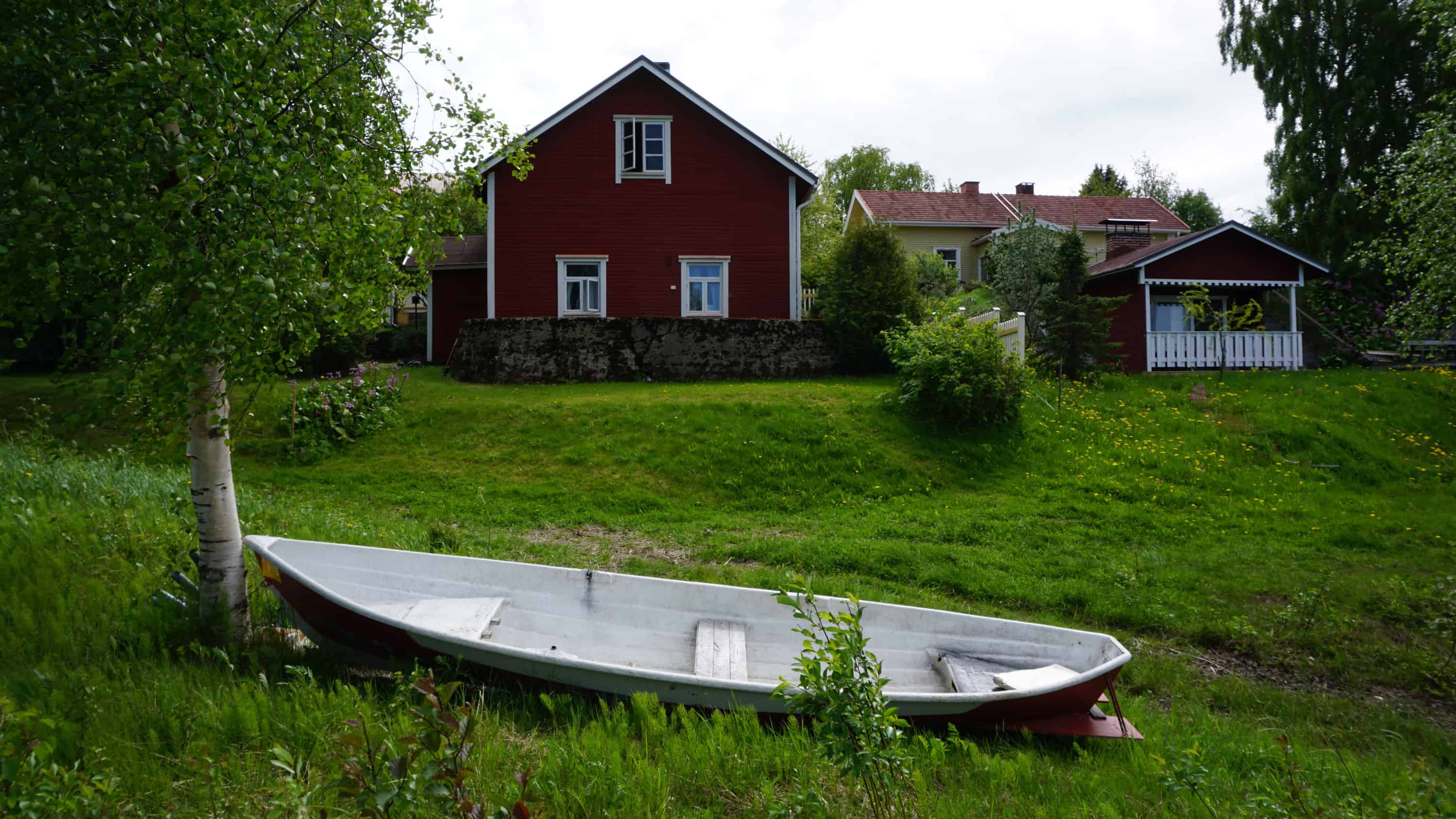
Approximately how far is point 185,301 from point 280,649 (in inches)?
92.6

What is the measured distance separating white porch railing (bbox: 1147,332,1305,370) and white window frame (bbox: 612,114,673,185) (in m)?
13.4

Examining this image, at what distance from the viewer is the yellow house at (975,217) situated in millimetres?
35281

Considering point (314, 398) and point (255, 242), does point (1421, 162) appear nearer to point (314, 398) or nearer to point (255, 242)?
point (255, 242)

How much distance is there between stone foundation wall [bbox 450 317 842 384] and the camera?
18047 mm

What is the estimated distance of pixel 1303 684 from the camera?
20.1 ft

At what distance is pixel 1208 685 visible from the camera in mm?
5914

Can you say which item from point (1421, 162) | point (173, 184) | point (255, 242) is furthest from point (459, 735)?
point (1421, 162)

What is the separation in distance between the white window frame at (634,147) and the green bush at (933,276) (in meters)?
8.16

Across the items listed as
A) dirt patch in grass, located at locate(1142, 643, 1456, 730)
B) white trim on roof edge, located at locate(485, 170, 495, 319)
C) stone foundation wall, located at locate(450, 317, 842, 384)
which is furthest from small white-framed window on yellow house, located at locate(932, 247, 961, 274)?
dirt patch in grass, located at locate(1142, 643, 1456, 730)

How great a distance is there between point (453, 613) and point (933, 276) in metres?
23.2

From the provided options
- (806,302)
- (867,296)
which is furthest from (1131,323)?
(806,302)

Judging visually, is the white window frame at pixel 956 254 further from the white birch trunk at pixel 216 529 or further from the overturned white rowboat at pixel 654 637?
the white birch trunk at pixel 216 529

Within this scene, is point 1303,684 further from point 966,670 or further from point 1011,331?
point 1011,331

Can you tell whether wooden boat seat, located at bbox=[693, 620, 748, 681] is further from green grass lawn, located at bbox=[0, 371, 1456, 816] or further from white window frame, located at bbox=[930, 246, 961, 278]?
white window frame, located at bbox=[930, 246, 961, 278]
